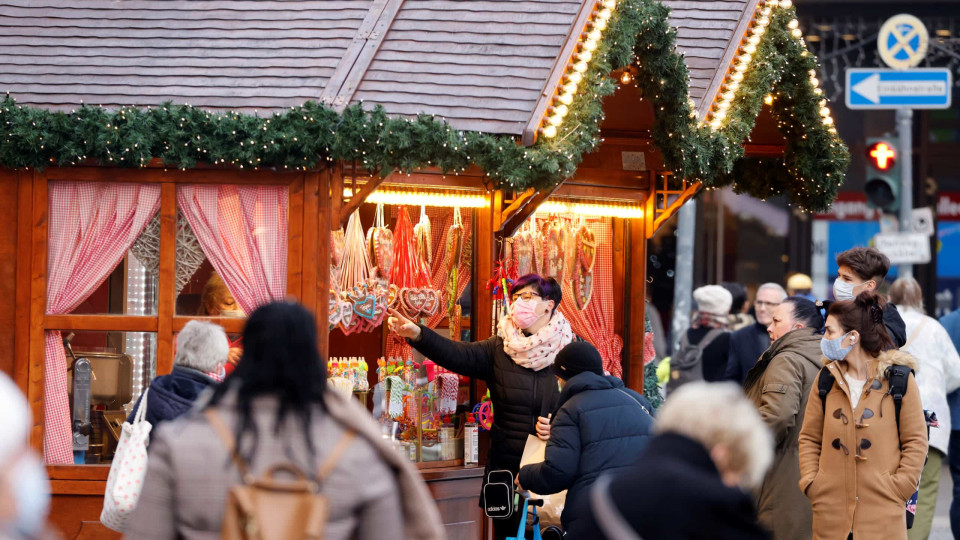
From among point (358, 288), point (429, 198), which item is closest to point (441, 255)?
point (429, 198)

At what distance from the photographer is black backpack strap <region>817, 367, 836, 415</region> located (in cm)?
677

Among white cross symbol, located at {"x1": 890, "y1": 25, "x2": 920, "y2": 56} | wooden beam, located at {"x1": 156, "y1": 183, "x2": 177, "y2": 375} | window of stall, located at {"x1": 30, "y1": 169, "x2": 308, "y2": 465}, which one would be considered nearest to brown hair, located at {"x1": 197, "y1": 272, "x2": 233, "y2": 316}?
window of stall, located at {"x1": 30, "y1": 169, "x2": 308, "y2": 465}

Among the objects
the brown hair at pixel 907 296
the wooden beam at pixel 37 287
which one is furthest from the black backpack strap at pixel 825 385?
the wooden beam at pixel 37 287

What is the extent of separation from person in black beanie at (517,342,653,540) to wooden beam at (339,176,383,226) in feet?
6.46

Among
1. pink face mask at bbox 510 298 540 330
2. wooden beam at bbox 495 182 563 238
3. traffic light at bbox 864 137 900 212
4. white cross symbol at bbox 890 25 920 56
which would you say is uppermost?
white cross symbol at bbox 890 25 920 56

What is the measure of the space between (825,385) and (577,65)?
2.37 m

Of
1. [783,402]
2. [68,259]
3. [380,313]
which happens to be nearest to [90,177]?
[68,259]

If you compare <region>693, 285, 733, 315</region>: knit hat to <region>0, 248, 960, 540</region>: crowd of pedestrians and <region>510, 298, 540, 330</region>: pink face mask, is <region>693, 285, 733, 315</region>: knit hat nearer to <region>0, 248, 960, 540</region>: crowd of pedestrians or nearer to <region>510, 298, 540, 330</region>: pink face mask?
<region>0, 248, 960, 540</region>: crowd of pedestrians

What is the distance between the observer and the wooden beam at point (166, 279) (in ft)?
25.0

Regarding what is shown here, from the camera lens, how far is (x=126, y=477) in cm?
578

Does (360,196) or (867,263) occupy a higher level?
(360,196)

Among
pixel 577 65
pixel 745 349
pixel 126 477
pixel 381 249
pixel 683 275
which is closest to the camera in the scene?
pixel 126 477

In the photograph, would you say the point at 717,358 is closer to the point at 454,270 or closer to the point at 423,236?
the point at 454,270

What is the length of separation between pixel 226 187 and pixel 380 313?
62.6 inches
